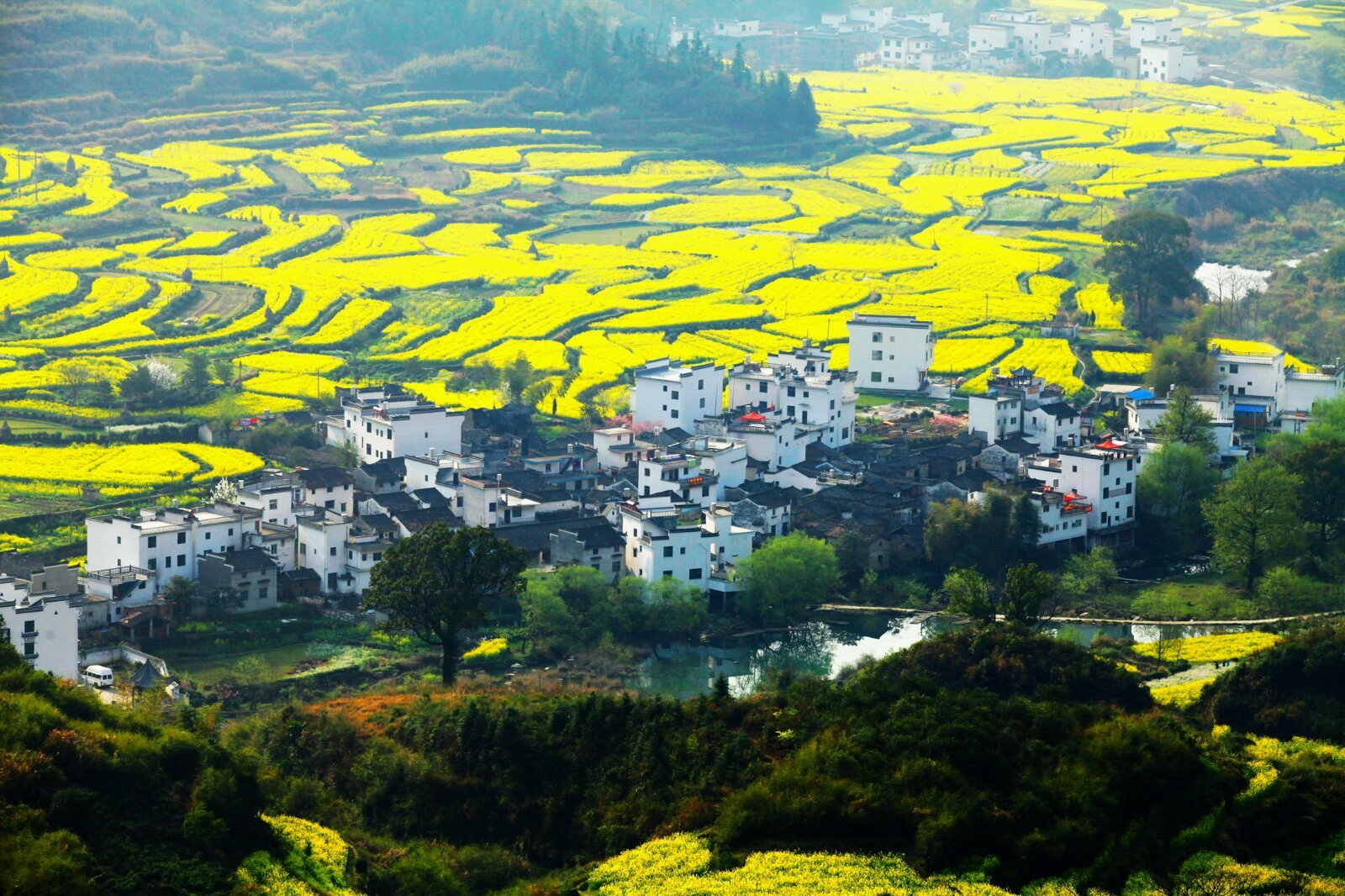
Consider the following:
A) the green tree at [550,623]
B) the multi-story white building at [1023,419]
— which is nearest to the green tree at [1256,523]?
the multi-story white building at [1023,419]

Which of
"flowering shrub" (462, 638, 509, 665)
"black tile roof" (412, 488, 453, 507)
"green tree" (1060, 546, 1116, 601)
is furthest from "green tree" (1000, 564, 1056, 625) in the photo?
"black tile roof" (412, 488, 453, 507)

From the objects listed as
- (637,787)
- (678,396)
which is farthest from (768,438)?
(637,787)

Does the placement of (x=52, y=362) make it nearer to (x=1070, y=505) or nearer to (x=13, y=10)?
(x=1070, y=505)

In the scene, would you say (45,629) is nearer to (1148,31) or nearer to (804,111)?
(804,111)

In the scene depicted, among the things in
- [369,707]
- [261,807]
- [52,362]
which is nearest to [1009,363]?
[52,362]

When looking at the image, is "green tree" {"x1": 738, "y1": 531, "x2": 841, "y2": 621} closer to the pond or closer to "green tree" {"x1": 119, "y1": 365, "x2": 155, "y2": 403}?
the pond
